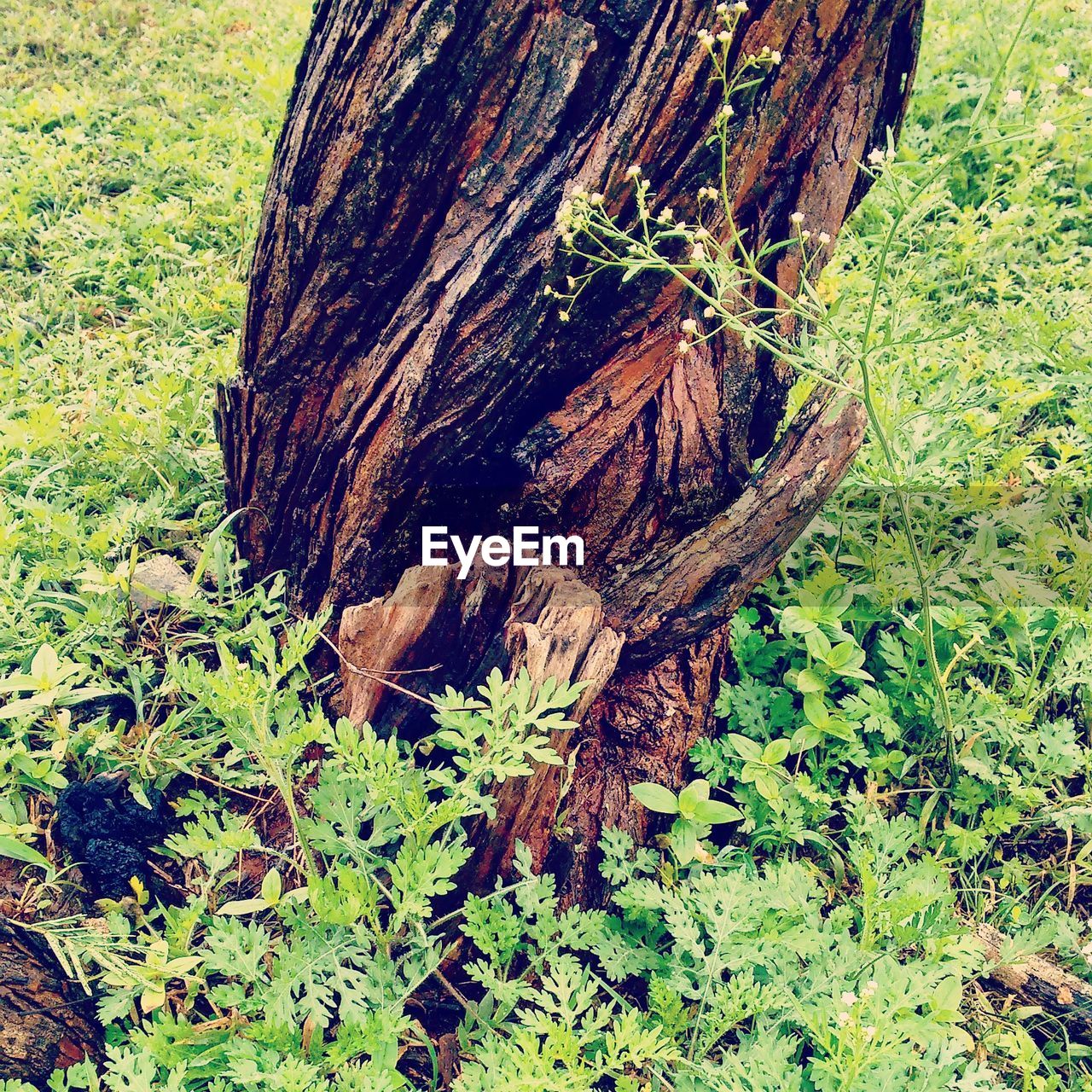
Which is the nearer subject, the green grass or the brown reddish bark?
the brown reddish bark

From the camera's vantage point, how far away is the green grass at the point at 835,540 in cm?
224

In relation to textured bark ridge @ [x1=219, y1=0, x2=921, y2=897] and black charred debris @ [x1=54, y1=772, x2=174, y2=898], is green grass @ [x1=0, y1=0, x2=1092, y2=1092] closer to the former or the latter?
black charred debris @ [x1=54, y1=772, x2=174, y2=898]

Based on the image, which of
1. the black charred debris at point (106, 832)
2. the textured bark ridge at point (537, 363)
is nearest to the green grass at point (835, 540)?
the black charred debris at point (106, 832)

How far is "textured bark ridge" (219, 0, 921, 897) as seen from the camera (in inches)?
72.1

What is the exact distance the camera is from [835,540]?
2.71m

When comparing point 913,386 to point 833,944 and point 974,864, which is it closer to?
point 974,864

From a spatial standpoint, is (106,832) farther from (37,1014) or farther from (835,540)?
(835,540)

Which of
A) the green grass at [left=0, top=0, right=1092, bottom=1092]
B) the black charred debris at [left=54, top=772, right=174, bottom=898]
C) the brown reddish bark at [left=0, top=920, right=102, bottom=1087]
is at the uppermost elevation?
the green grass at [left=0, top=0, right=1092, bottom=1092]

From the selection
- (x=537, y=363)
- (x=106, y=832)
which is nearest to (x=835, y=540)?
(x=537, y=363)

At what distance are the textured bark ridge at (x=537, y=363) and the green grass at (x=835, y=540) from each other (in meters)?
0.25

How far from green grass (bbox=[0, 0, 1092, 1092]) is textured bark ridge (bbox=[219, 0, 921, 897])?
0.25 metres

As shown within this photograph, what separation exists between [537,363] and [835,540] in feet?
3.75

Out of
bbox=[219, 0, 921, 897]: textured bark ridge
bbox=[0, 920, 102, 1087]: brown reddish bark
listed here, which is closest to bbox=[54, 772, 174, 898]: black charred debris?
bbox=[0, 920, 102, 1087]: brown reddish bark

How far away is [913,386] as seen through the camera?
307 cm
